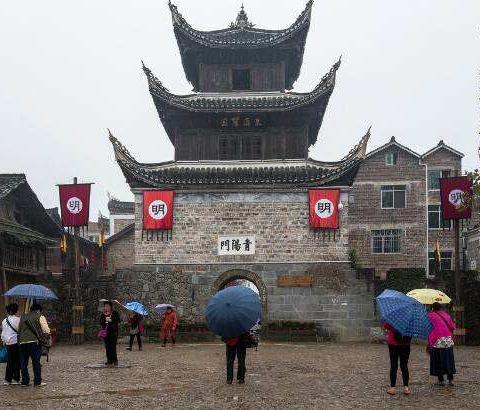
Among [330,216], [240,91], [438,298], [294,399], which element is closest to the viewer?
[294,399]

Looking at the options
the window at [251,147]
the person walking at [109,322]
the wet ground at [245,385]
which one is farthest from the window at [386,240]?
the person walking at [109,322]

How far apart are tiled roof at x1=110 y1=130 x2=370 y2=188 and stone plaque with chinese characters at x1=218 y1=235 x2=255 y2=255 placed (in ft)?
7.12

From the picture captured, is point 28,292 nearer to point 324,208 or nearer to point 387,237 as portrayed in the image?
point 324,208

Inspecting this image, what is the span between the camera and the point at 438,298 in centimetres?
1252

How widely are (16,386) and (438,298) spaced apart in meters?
8.17

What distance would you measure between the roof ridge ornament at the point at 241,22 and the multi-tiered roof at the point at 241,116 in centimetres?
9

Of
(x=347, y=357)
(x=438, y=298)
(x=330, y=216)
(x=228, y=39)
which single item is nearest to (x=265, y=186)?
(x=330, y=216)

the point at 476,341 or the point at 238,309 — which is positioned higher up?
the point at 238,309

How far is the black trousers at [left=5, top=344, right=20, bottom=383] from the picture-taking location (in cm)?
1112

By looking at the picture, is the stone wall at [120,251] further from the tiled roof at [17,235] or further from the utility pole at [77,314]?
the utility pole at [77,314]

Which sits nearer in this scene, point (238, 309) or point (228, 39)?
point (238, 309)

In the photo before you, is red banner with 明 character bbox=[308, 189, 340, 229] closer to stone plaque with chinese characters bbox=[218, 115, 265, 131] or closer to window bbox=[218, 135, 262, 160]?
window bbox=[218, 135, 262, 160]

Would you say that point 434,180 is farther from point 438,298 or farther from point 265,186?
point 438,298

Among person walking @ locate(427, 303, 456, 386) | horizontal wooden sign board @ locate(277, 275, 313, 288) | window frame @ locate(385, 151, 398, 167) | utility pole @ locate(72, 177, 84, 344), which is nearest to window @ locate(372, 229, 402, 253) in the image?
window frame @ locate(385, 151, 398, 167)
